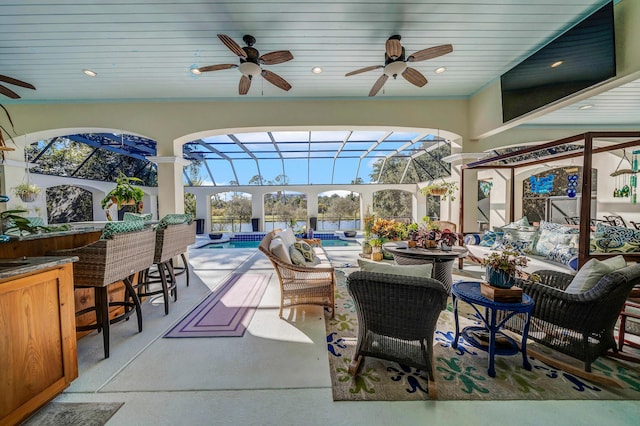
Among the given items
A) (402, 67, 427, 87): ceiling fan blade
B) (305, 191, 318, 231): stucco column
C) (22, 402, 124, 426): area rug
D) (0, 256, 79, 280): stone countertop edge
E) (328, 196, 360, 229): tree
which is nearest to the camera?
(0, 256, 79, 280): stone countertop edge

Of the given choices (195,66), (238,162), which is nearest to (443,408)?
(195,66)

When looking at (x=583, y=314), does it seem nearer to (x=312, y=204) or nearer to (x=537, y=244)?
(x=537, y=244)

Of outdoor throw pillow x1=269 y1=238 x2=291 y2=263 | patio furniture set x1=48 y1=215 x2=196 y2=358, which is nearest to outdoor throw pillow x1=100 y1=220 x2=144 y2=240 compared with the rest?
patio furniture set x1=48 y1=215 x2=196 y2=358

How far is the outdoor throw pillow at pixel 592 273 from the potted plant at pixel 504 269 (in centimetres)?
45

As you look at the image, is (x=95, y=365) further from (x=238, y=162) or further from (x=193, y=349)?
(x=238, y=162)

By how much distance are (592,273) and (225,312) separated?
363cm

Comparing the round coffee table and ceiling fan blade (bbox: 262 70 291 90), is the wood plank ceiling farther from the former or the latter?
the round coffee table

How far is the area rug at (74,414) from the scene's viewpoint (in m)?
1.49

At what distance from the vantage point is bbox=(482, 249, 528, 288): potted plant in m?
1.90

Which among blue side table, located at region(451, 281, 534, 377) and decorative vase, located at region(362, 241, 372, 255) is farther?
decorative vase, located at region(362, 241, 372, 255)

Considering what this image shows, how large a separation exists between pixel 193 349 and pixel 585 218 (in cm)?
421

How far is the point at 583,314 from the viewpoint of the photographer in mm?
1763

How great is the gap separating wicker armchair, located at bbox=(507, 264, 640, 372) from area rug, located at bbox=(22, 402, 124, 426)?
3.32 meters

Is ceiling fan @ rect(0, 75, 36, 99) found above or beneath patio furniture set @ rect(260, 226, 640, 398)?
above
